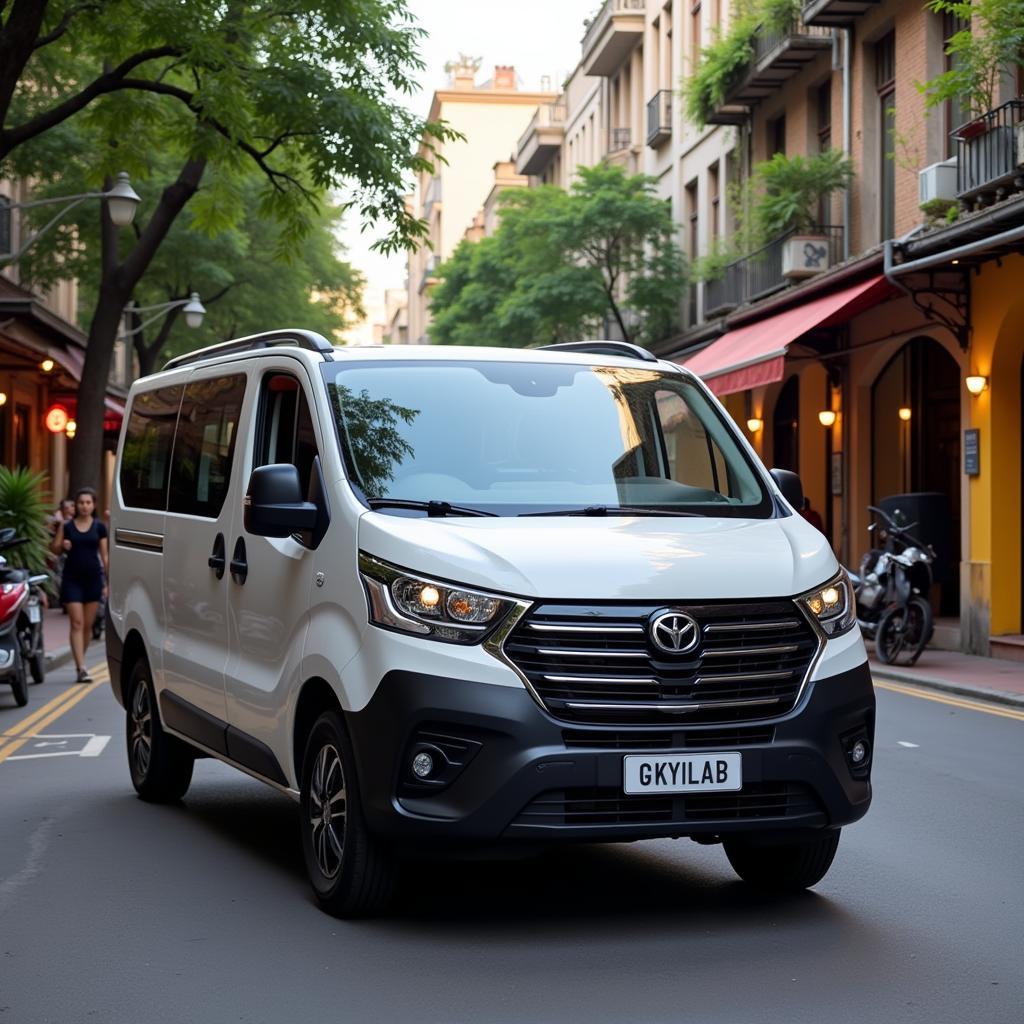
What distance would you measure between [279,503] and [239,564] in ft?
3.36

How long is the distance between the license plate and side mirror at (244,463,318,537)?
5.05 feet

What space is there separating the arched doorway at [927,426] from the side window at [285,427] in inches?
681

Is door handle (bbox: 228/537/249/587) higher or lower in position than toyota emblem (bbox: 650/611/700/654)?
higher

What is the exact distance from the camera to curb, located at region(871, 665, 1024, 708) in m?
15.5

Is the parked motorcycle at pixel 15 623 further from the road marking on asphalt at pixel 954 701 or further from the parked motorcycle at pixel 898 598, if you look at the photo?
the parked motorcycle at pixel 898 598

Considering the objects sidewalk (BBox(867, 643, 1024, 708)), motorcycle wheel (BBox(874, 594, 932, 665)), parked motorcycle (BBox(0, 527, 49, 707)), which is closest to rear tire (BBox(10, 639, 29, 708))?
parked motorcycle (BBox(0, 527, 49, 707))

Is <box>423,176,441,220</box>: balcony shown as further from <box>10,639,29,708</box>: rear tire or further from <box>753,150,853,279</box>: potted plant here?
<box>10,639,29,708</box>: rear tire

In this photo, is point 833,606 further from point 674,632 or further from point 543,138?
point 543,138

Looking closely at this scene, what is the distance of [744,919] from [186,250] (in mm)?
36360

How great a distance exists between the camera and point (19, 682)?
593 inches

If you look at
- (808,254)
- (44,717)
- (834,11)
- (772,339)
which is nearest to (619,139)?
(808,254)

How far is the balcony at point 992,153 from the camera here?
19.6 m

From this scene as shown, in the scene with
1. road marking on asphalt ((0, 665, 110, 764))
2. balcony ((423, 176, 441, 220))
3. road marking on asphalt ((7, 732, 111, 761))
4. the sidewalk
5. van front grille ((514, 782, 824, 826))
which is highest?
balcony ((423, 176, 441, 220))

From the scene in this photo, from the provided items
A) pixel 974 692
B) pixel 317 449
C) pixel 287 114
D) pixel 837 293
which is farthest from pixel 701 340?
pixel 317 449
